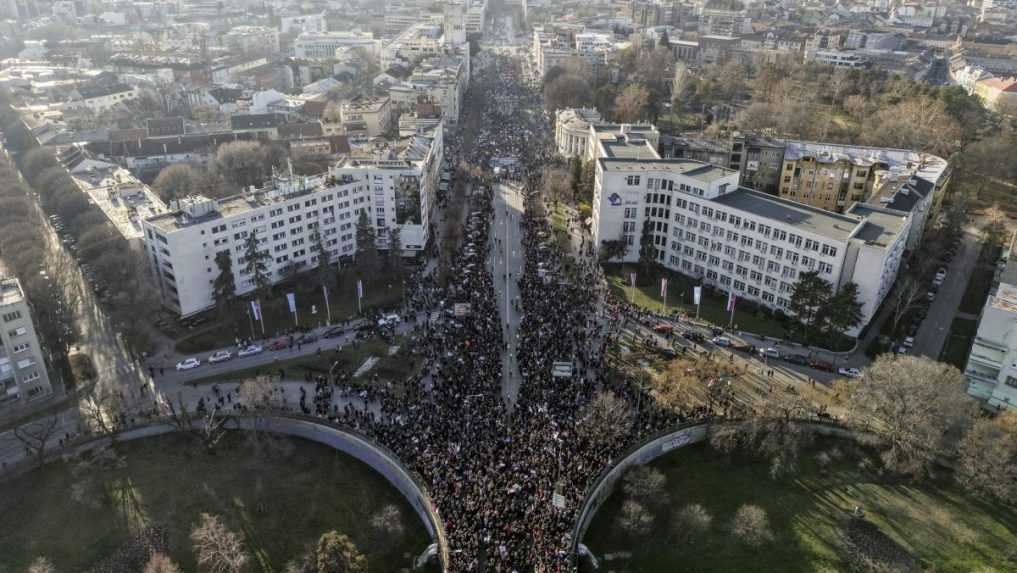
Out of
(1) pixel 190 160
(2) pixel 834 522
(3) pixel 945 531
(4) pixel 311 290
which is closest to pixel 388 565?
(2) pixel 834 522

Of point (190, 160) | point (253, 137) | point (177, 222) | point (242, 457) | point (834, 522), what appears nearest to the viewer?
point (834, 522)

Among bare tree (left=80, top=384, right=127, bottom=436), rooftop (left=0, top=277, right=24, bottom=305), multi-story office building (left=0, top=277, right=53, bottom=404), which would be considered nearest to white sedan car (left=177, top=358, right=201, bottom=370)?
bare tree (left=80, top=384, right=127, bottom=436)

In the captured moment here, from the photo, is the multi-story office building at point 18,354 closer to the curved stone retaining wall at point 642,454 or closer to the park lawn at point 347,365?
the park lawn at point 347,365

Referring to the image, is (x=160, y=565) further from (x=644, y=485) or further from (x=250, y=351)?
(x=644, y=485)

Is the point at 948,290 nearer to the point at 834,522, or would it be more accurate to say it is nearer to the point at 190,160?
the point at 834,522

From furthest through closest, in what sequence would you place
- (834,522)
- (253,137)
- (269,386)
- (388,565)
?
1. (253,137)
2. (269,386)
3. (834,522)
4. (388,565)

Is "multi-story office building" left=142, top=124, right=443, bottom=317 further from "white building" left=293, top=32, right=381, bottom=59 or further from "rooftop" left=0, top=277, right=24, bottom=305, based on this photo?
"white building" left=293, top=32, right=381, bottom=59

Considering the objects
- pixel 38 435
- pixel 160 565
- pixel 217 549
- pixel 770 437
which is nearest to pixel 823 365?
pixel 770 437
